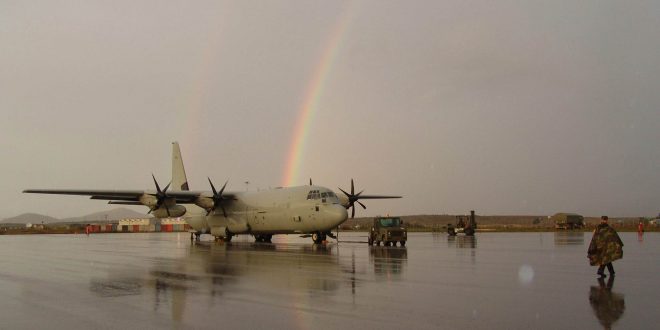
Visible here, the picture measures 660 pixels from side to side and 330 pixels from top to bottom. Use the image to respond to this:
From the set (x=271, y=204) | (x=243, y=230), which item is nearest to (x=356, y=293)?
(x=271, y=204)

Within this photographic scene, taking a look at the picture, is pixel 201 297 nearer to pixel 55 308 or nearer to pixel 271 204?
pixel 55 308

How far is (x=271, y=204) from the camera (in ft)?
131

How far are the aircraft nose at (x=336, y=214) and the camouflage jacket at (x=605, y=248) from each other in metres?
19.1

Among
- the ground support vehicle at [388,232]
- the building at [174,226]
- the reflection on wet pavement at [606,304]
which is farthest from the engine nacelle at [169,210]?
the building at [174,226]

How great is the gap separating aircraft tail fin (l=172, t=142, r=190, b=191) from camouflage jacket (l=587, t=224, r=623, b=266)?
43.1m

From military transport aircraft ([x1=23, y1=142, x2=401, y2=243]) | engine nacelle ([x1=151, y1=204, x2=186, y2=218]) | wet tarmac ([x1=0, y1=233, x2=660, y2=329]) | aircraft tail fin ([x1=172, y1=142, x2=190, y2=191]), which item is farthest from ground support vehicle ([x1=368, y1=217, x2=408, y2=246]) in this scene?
aircraft tail fin ([x1=172, y1=142, x2=190, y2=191])

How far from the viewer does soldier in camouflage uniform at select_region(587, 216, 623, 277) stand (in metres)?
15.9

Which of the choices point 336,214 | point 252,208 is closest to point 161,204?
point 252,208

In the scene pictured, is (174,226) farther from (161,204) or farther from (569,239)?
(569,239)

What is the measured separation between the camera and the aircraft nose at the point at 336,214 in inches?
A: 1352

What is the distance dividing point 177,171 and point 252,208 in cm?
1626

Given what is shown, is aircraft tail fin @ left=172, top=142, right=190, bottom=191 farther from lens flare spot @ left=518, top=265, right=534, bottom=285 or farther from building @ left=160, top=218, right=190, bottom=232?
building @ left=160, top=218, right=190, bottom=232

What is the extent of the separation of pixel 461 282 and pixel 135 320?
27.8 ft

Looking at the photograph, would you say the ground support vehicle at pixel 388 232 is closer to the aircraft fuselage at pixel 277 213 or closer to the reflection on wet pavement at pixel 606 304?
the aircraft fuselage at pixel 277 213
